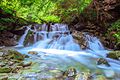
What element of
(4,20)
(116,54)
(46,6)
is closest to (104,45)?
Answer: (116,54)

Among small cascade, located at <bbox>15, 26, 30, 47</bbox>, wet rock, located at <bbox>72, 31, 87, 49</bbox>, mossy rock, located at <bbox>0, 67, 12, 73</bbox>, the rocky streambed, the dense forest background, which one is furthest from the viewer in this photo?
the dense forest background

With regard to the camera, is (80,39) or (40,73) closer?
(40,73)

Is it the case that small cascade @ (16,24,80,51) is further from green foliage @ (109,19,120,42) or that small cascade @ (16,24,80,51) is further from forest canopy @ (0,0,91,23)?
green foliage @ (109,19,120,42)

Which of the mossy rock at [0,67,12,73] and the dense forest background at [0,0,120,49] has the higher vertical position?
the dense forest background at [0,0,120,49]

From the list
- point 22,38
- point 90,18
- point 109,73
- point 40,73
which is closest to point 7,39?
point 22,38

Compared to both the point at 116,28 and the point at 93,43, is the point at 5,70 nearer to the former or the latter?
the point at 93,43

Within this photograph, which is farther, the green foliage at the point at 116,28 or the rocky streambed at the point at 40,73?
the green foliage at the point at 116,28

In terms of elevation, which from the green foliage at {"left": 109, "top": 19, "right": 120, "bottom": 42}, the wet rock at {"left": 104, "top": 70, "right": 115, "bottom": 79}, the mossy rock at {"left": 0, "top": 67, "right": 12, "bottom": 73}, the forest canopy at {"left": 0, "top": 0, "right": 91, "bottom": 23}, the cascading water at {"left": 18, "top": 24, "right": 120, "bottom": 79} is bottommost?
the wet rock at {"left": 104, "top": 70, "right": 115, "bottom": 79}

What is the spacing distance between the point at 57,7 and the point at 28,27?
9105 mm

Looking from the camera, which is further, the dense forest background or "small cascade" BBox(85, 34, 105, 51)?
the dense forest background

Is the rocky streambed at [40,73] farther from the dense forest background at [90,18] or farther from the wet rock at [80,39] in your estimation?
the dense forest background at [90,18]

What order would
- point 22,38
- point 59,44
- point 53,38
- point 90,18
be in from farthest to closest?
point 90,18 < point 22,38 < point 53,38 < point 59,44

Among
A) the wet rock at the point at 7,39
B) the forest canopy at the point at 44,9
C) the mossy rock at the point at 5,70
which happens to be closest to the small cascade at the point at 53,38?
the wet rock at the point at 7,39

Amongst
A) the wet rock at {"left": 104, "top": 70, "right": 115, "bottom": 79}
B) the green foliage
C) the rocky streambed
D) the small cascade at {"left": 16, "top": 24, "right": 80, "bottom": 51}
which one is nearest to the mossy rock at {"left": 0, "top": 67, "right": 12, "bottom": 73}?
the rocky streambed
